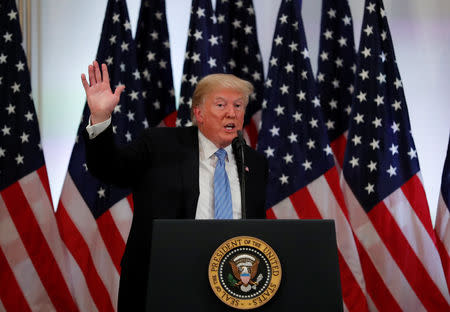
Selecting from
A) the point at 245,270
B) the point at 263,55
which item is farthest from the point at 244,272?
the point at 263,55

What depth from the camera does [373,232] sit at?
12.8ft

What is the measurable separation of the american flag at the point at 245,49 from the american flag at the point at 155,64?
426 mm

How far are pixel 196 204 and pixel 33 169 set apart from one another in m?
2.11

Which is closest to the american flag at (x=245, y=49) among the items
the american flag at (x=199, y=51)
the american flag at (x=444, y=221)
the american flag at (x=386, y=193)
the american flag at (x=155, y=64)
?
the american flag at (x=199, y=51)

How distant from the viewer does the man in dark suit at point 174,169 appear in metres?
2.18

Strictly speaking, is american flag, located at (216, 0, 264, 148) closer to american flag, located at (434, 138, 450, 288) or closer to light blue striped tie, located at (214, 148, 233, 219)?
american flag, located at (434, 138, 450, 288)

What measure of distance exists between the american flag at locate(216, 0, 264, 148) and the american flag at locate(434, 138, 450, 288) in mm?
1345

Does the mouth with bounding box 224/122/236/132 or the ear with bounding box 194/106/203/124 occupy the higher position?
the ear with bounding box 194/106/203/124

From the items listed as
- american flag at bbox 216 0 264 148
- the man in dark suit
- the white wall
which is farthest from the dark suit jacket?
the white wall

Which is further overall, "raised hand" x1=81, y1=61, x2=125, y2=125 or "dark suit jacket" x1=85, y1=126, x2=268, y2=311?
"dark suit jacket" x1=85, y1=126, x2=268, y2=311

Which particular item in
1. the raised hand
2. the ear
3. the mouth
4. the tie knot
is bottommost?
the tie knot

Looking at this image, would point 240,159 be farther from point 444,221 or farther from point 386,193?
point 444,221

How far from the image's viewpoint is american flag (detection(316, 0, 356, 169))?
166 inches

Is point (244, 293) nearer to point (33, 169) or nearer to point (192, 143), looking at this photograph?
point (192, 143)
